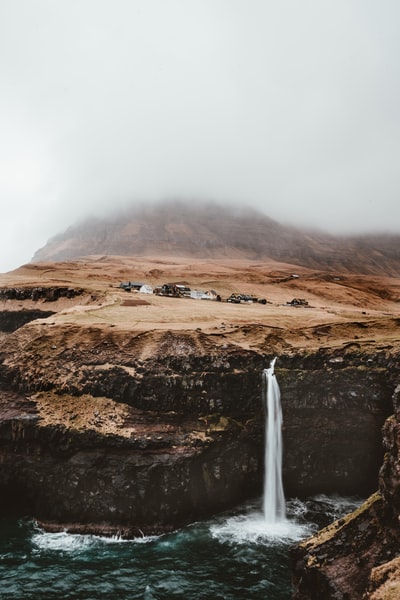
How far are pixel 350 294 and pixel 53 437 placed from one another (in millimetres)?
115131

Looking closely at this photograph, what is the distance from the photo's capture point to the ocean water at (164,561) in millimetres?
25531

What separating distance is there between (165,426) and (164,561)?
11033 mm

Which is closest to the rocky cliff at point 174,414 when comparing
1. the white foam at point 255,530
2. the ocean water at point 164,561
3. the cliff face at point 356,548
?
the ocean water at point 164,561

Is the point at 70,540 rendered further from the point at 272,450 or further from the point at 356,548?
the point at 356,548

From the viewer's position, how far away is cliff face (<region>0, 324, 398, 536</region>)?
1355 inches

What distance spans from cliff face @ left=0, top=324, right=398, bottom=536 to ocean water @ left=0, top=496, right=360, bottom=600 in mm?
2096

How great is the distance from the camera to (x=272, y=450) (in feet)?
127

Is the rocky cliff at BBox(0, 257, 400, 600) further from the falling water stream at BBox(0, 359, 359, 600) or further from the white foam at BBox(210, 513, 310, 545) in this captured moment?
the white foam at BBox(210, 513, 310, 545)

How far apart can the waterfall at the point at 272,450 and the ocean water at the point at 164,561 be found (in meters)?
1.29

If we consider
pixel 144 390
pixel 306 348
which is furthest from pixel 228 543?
pixel 306 348

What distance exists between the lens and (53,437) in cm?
3578

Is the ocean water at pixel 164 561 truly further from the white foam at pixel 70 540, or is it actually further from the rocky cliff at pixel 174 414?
the rocky cliff at pixel 174 414

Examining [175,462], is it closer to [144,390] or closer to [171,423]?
[171,423]

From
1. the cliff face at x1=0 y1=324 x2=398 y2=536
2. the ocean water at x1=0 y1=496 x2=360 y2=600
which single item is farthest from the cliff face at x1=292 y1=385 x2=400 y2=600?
the cliff face at x1=0 y1=324 x2=398 y2=536
